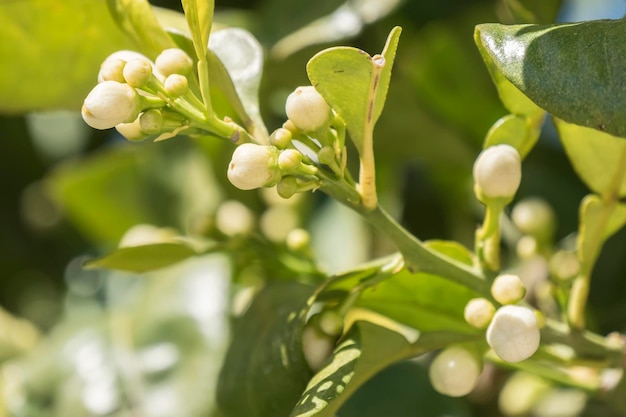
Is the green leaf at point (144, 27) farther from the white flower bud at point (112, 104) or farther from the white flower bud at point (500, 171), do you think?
A: the white flower bud at point (500, 171)

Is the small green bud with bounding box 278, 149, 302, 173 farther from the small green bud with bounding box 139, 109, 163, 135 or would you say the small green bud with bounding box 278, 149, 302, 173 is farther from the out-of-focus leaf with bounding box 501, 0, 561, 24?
the out-of-focus leaf with bounding box 501, 0, 561, 24

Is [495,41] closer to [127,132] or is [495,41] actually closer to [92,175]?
[127,132]

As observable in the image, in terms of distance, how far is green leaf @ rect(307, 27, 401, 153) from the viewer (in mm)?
621

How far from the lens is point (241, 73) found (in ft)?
2.55

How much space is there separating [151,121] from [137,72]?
35 millimetres

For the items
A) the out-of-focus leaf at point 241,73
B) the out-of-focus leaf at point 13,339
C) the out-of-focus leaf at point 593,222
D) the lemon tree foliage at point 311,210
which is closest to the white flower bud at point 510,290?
the lemon tree foliage at point 311,210

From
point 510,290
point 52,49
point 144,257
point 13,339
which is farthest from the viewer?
point 13,339

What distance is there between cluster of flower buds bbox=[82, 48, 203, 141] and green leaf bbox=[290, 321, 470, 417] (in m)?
0.21

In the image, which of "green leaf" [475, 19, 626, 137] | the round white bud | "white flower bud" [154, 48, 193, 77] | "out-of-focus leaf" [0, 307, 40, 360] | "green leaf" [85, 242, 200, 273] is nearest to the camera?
"green leaf" [475, 19, 626, 137]

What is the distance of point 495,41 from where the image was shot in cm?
61

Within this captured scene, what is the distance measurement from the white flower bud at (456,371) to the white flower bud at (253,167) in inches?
9.6

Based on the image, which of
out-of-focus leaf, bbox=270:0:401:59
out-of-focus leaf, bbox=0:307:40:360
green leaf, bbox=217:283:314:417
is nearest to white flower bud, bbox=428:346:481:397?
green leaf, bbox=217:283:314:417

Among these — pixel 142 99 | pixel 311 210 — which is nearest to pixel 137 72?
pixel 142 99

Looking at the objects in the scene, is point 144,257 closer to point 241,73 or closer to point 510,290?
point 241,73
